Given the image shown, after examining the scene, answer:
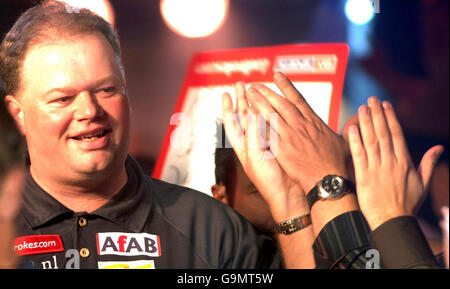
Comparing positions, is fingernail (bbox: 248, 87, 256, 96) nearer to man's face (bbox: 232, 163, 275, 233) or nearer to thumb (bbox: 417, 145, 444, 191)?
man's face (bbox: 232, 163, 275, 233)

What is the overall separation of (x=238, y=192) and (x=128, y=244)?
0.35 meters

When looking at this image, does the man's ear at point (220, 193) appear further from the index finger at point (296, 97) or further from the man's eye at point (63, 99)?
the man's eye at point (63, 99)

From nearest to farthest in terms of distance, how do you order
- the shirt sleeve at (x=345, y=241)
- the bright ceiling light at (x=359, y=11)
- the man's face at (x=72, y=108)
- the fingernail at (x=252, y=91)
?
the man's face at (x=72, y=108) → the shirt sleeve at (x=345, y=241) → the fingernail at (x=252, y=91) → the bright ceiling light at (x=359, y=11)

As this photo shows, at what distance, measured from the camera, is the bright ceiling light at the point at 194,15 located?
5.63 ft

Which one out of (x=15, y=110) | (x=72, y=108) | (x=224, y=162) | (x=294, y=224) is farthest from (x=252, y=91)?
(x=15, y=110)

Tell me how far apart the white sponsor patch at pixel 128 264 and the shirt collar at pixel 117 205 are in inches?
2.8

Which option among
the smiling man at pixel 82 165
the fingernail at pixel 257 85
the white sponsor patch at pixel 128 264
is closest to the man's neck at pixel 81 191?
the smiling man at pixel 82 165

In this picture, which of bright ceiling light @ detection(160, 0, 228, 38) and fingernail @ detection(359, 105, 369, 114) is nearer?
fingernail @ detection(359, 105, 369, 114)

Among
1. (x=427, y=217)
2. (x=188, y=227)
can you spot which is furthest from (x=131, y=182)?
(x=427, y=217)

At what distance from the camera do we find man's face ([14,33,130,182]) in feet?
3.91

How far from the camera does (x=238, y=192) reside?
1.49 m

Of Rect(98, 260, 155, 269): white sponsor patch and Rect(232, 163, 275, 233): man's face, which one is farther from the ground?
Rect(232, 163, 275, 233): man's face

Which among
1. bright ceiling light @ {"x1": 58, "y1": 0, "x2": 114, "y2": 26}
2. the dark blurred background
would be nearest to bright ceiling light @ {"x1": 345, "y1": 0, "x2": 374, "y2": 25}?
the dark blurred background
